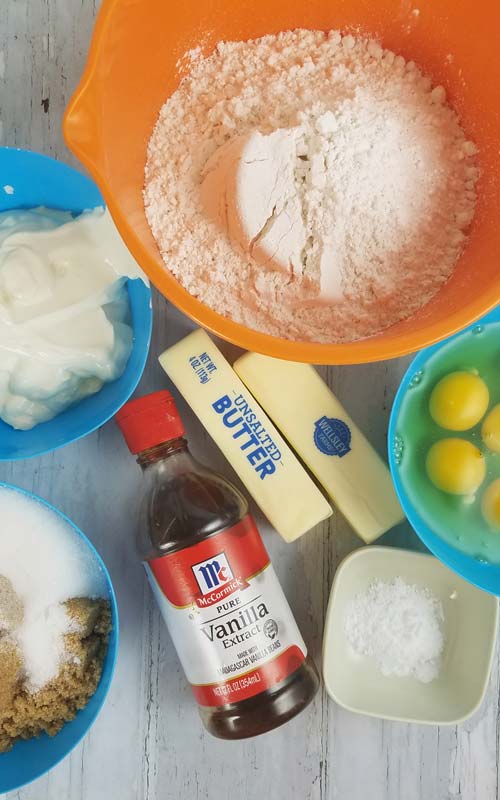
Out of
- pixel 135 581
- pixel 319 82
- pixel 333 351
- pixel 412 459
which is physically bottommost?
pixel 135 581

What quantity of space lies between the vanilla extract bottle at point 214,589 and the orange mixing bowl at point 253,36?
227 millimetres

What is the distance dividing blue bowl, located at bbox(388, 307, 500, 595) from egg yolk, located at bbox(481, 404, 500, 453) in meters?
0.09

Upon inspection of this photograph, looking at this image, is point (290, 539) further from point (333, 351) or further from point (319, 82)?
point (319, 82)

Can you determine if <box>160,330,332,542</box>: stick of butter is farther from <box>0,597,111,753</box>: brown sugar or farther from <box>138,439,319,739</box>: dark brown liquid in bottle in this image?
<box>0,597,111,753</box>: brown sugar

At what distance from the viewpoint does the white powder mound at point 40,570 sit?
0.80 meters

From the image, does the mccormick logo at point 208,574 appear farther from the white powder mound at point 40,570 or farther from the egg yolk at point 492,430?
the egg yolk at point 492,430

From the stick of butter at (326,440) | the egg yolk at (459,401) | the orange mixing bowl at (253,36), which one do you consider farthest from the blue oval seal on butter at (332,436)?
the orange mixing bowl at (253,36)

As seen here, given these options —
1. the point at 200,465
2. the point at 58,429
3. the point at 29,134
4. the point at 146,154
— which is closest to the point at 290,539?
the point at 200,465

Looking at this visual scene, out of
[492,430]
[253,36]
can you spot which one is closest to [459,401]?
[492,430]

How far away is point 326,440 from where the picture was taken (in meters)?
0.82

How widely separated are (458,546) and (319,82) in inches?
20.1

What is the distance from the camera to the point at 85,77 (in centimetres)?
58

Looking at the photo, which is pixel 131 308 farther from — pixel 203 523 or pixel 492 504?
pixel 492 504

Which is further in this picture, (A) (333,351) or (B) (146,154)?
(B) (146,154)
